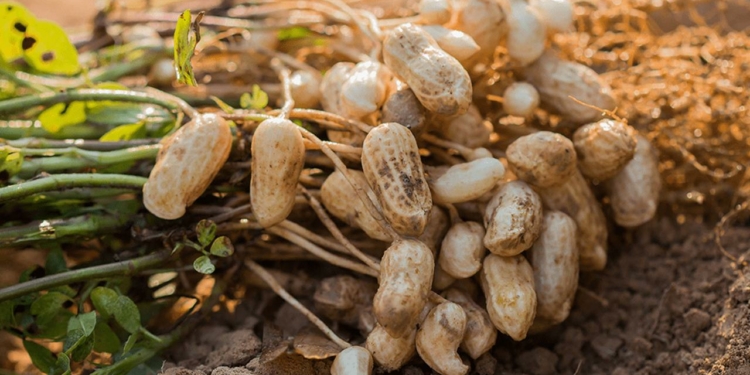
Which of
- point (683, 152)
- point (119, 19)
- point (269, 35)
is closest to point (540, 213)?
point (683, 152)

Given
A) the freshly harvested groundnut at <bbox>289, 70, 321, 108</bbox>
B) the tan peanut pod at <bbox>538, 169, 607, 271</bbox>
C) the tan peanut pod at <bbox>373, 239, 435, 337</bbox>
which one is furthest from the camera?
the freshly harvested groundnut at <bbox>289, 70, 321, 108</bbox>

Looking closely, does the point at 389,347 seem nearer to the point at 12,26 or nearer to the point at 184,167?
the point at 184,167

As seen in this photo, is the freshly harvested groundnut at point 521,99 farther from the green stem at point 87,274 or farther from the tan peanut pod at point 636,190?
the green stem at point 87,274

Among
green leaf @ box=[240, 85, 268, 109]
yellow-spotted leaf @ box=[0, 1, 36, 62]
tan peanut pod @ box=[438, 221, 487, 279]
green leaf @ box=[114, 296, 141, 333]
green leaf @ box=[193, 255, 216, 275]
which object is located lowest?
green leaf @ box=[114, 296, 141, 333]

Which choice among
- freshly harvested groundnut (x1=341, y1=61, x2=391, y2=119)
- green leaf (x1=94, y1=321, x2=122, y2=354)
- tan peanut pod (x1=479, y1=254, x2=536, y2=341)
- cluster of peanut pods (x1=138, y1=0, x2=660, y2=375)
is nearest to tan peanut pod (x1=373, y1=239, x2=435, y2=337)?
cluster of peanut pods (x1=138, y1=0, x2=660, y2=375)

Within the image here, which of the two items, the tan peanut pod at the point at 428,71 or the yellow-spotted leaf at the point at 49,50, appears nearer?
the tan peanut pod at the point at 428,71

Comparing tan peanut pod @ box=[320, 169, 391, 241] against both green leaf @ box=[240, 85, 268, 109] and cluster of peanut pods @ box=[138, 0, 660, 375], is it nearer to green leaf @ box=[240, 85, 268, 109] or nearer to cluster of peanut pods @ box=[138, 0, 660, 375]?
cluster of peanut pods @ box=[138, 0, 660, 375]

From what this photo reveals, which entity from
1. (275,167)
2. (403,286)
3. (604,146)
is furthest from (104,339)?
(604,146)

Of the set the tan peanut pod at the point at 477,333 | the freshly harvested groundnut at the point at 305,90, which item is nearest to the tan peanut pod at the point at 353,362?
the tan peanut pod at the point at 477,333
